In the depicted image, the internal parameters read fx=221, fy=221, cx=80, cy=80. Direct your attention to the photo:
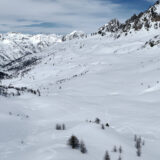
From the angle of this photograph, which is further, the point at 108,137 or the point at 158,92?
the point at 158,92

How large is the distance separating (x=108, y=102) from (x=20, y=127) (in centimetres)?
973

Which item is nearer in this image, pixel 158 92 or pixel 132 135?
pixel 132 135

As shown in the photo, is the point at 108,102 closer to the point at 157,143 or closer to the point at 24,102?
the point at 24,102

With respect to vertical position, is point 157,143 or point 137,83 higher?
point 137,83

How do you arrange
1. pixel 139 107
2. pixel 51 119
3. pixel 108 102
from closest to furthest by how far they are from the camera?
pixel 51 119
pixel 139 107
pixel 108 102

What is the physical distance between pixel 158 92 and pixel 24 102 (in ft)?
43.9

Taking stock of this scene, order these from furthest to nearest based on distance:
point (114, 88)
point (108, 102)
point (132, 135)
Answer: point (114, 88), point (108, 102), point (132, 135)

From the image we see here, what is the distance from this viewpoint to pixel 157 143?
10.8m

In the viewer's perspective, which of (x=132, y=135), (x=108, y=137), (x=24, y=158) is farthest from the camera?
(x=132, y=135)

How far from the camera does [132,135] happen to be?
464 inches

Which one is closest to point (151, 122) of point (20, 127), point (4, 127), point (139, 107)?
point (139, 107)

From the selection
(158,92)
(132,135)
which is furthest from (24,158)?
(158,92)

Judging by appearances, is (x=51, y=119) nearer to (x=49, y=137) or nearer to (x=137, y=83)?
(x=49, y=137)

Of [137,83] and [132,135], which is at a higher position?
[137,83]
